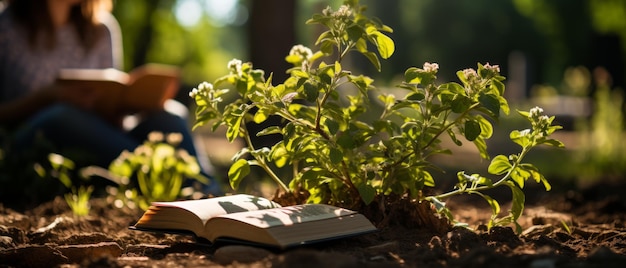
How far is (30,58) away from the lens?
17.6 ft

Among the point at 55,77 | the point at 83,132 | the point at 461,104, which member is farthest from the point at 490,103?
the point at 55,77

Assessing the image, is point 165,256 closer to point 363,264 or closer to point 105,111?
point 363,264

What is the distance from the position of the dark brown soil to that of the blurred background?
13.3 ft

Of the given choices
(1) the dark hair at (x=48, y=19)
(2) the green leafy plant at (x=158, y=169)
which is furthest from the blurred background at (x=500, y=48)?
(2) the green leafy plant at (x=158, y=169)

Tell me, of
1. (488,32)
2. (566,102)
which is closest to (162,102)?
(566,102)

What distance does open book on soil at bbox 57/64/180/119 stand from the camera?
183 inches

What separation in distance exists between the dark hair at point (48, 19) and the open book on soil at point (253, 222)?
3298 millimetres

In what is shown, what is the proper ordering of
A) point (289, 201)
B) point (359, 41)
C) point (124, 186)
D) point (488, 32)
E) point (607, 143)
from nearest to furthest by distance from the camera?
point (359, 41) < point (289, 201) < point (124, 186) < point (607, 143) < point (488, 32)

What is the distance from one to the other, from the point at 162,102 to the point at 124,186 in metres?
0.93

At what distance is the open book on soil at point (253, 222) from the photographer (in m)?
2.18

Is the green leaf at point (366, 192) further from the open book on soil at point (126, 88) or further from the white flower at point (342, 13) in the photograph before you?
the open book on soil at point (126, 88)

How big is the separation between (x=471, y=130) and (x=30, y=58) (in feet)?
12.5

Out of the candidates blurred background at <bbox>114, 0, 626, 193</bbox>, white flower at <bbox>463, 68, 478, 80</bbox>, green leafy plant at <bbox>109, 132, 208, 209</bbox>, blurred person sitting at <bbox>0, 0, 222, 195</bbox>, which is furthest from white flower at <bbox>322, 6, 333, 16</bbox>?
blurred background at <bbox>114, 0, 626, 193</bbox>

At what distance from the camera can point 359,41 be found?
2.54m
